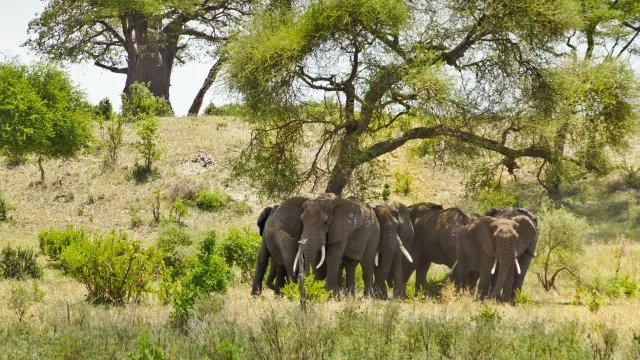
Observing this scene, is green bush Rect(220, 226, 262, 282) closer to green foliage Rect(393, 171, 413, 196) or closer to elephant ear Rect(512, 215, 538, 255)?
elephant ear Rect(512, 215, 538, 255)

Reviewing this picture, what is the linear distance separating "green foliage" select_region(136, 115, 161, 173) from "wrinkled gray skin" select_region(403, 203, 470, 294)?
819 inches

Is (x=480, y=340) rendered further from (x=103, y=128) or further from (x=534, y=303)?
(x=103, y=128)

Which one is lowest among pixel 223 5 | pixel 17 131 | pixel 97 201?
pixel 97 201

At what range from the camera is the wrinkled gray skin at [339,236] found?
55.6 feet

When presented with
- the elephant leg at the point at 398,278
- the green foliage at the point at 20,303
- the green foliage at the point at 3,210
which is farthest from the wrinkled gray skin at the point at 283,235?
the green foliage at the point at 3,210

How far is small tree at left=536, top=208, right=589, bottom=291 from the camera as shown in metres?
25.0

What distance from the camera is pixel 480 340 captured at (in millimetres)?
10812

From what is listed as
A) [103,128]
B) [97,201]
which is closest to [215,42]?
[103,128]

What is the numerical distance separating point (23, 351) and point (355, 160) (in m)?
13.1

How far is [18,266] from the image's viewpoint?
2141 cm

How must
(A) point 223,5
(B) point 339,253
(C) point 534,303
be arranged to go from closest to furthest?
(B) point 339,253
(C) point 534,303
(A) point 223,5

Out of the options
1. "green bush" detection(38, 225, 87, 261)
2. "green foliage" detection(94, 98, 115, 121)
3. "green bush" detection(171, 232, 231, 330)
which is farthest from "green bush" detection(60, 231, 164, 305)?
"green foliage" detection(94, 98, 115, 121)

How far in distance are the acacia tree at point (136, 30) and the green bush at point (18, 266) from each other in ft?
103

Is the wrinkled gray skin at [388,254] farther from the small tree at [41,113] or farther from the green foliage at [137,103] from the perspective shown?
the green foliage at [137,103]
